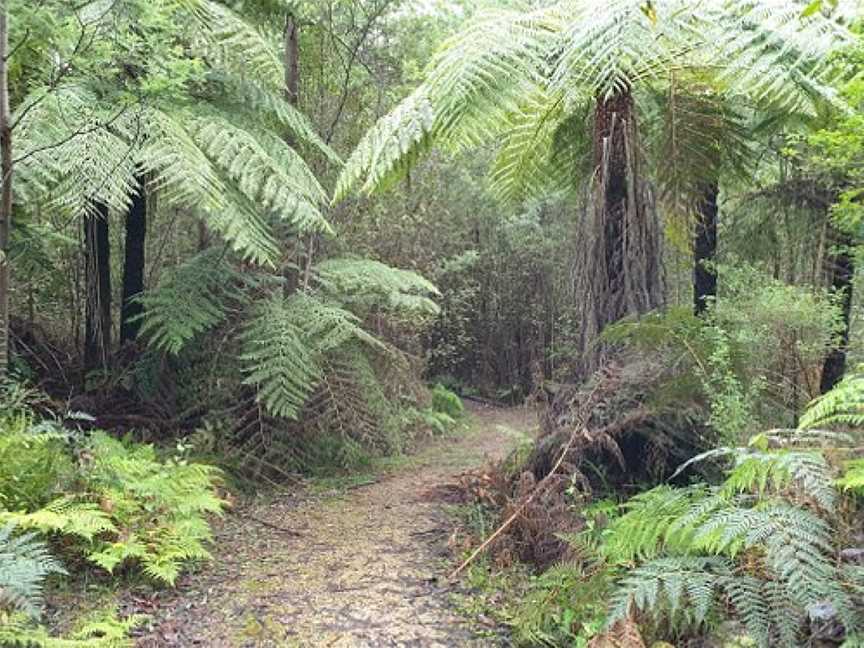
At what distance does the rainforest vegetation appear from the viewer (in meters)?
2.64

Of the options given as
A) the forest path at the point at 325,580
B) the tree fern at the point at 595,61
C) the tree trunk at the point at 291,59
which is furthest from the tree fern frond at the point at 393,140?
the forest path at the point at 325,580

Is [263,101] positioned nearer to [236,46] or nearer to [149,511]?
[236,46]

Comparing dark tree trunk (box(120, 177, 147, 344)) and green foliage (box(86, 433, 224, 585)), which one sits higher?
dark tree trunk (box(120, 177, 147, 344))

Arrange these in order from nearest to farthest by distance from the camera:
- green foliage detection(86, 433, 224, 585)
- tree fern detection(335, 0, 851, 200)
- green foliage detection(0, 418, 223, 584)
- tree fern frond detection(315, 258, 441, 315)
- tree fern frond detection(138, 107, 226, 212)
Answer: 1. green foliage detection(0, 418, 223, 584)
2. green foliage detection(86, 433, 224, 585)
3. tree fern detection(335, 0, 851, 200)
4. tree fern frond detection(138, 107, 226, 212)
5. tree fern frond detection(315, 258, 441, 315)

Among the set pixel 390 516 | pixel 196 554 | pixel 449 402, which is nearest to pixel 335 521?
pixel 390 516

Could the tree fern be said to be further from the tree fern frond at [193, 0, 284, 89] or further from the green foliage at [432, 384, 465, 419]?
the green foliage at [432, 384, 465, 419]

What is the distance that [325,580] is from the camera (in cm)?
341

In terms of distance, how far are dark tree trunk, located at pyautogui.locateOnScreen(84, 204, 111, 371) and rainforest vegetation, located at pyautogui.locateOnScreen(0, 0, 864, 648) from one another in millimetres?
33

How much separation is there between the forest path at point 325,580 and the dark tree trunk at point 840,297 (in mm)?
→ 2017

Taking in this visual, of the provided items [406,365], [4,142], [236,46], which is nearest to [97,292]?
[236,46]

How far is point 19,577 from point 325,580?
146cm

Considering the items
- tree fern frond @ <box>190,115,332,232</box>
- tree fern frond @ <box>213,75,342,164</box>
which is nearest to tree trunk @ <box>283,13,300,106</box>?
tree fern frond @ <box>213,75,342,164</box>

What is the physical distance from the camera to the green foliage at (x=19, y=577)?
2211mm

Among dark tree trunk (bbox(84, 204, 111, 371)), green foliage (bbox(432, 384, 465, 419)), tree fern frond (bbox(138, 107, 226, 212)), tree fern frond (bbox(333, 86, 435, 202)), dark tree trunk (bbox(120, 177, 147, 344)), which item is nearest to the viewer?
tree fern frond (bbox(138, 107, 226, 212))
